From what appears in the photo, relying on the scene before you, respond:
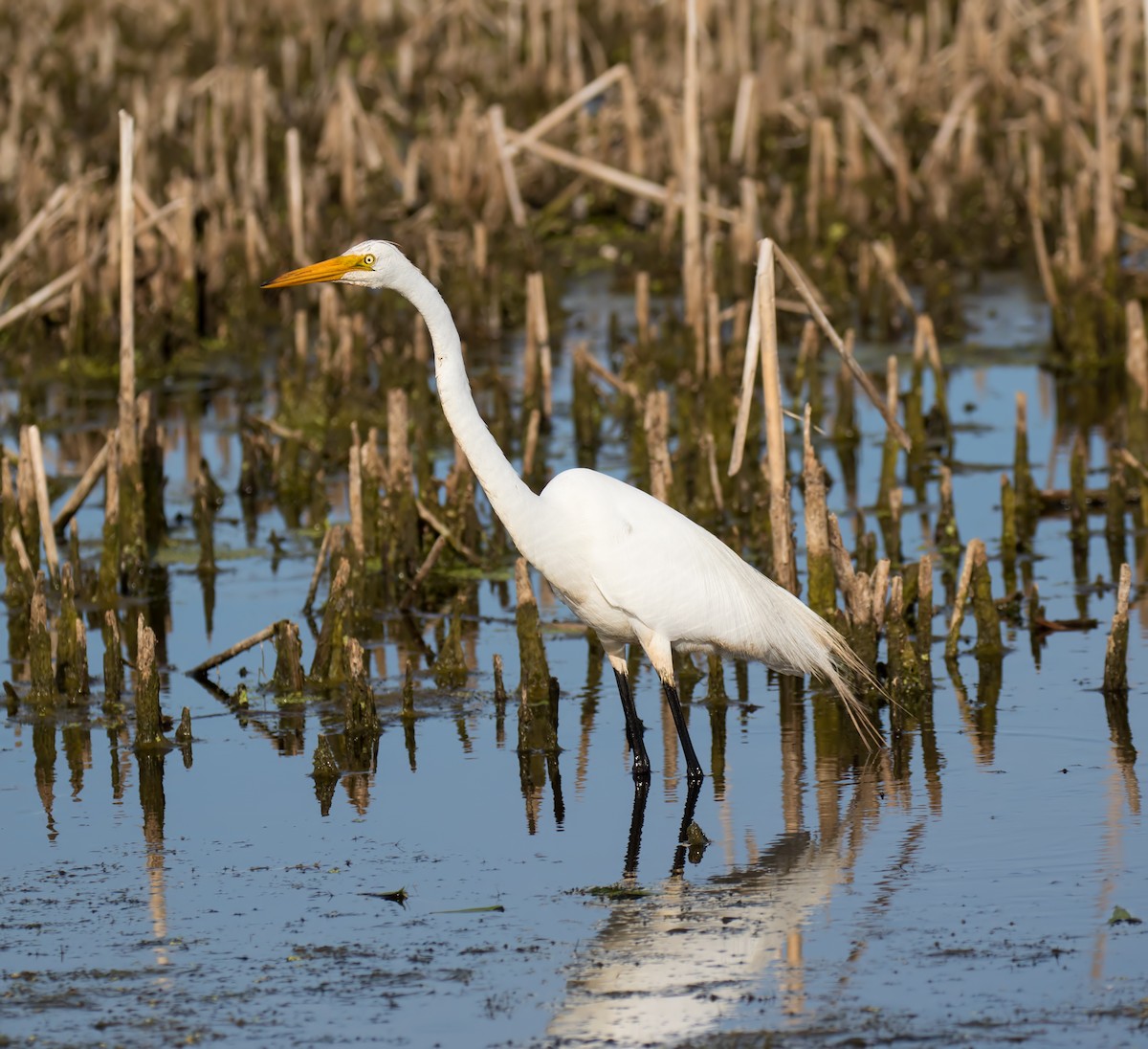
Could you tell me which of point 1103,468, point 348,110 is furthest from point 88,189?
point 1103,468

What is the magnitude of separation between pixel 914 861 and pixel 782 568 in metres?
2.11

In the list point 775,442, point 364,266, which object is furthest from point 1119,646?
point 364,266

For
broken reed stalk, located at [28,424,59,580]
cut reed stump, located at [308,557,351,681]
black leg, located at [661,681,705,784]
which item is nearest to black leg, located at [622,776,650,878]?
black leg, located at [661,681,705,784]

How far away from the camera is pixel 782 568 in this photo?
7.70 meters

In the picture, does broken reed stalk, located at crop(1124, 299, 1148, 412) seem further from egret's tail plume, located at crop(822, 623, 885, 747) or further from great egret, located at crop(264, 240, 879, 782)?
great egret, located at crop(264, 240, 879, 782)

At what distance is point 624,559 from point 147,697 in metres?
1.73

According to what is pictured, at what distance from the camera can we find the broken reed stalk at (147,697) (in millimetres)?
6891

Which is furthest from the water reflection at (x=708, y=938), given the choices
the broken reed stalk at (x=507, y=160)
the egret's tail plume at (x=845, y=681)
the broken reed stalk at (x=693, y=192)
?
the broken reed stalk at (x=507, y=160)

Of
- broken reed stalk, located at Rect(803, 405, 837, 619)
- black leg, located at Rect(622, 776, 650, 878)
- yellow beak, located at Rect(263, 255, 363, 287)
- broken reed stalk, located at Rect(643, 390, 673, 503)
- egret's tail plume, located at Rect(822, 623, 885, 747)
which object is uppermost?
yellow beak, located at Rect(263, 255, 363, 287)

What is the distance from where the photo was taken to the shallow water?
15.5 ft

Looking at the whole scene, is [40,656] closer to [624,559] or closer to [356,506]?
[356,506]

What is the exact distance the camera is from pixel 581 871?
5855mm

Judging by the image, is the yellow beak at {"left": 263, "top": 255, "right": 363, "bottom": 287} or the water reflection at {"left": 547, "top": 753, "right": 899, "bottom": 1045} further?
the yellow beak at {"left": 263, "top": 255, "right": 363, "bottom": 287}

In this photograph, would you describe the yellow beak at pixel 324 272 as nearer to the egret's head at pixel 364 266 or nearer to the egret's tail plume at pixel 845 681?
the egret's head at pixel 364 266
